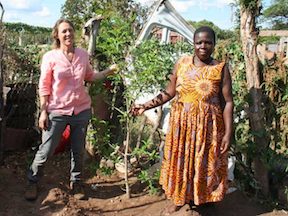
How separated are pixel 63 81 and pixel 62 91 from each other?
88mm

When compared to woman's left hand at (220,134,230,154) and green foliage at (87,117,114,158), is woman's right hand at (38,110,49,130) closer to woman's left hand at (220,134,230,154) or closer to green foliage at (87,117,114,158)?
green foliage at (87,117,114,158)

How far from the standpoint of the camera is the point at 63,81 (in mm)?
3805

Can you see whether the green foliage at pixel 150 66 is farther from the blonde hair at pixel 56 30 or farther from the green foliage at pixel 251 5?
the green foliage at pixel 251 5

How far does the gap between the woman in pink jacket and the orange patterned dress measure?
2.51 feet

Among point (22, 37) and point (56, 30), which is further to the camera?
point (22, 37)

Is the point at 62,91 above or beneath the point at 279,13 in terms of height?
beneath

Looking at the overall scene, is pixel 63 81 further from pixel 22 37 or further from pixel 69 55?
pixel 22 37

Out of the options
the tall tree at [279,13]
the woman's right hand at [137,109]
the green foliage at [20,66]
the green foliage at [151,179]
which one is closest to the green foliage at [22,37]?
the green foliage at [20,66]

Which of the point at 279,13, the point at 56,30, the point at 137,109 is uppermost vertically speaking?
the point at 279,13

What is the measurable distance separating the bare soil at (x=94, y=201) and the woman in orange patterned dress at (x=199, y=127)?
1.03 ft

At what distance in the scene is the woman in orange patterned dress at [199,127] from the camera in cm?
354

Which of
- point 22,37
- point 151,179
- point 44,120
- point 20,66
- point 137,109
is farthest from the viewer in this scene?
point 22,37

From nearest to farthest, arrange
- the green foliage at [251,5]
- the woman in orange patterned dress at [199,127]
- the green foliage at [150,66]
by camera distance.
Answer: the woman in orange patterned dress at [199,127] < the green foliage at [150,66] < the green foliage at [251,5]

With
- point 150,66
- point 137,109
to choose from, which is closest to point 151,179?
point 137,109
